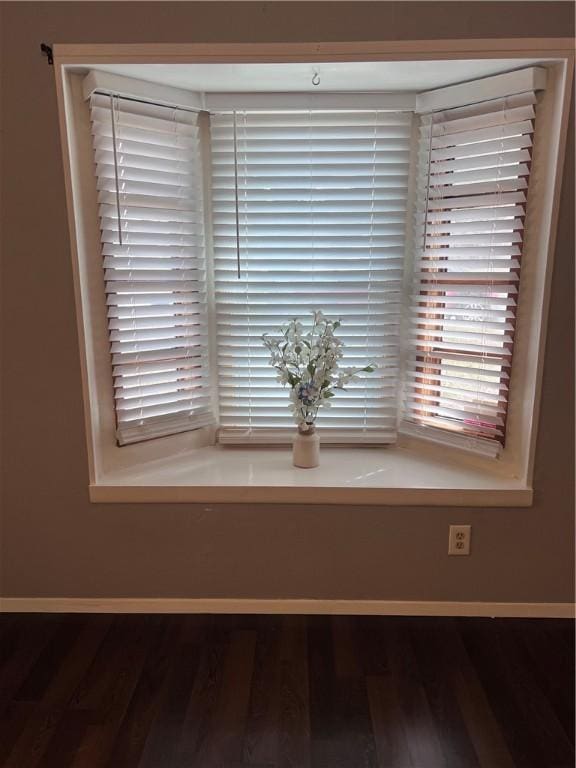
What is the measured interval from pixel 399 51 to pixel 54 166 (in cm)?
122

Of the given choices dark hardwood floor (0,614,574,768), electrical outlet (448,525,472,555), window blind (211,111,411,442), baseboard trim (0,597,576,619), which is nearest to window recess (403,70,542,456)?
window blind (211,111,411,442)

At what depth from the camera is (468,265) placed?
6.98 feet

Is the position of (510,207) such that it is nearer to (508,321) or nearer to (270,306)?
(508,321)

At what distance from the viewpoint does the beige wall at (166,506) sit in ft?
5.84

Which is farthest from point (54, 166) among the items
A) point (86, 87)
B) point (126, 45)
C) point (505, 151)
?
point (505, 151)

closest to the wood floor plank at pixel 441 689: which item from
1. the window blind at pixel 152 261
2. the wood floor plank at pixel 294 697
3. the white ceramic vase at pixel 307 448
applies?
the wood floor plank at pixel 294 697

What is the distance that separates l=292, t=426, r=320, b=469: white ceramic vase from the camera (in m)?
2.23

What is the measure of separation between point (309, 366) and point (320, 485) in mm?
467

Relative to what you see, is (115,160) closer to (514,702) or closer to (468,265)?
(468,265)

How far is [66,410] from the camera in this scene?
6.71 ft

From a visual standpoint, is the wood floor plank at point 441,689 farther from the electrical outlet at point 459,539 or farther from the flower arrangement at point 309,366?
the flower arrangement at point 309,366

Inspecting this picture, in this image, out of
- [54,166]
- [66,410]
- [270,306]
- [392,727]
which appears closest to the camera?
[392,727]

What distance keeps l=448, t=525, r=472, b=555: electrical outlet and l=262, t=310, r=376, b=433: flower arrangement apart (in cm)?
68

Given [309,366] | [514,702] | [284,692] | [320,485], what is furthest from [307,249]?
[514,702]
